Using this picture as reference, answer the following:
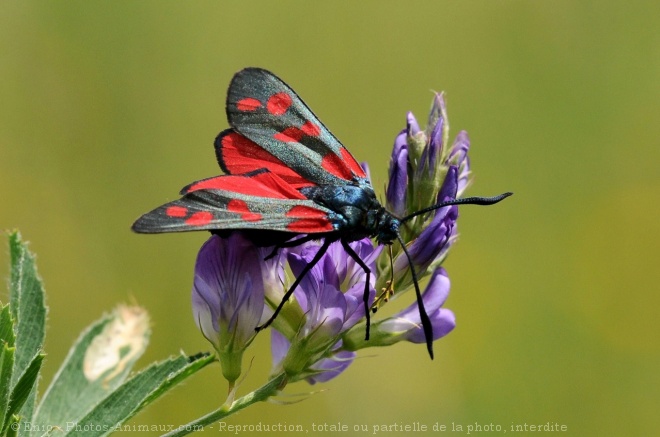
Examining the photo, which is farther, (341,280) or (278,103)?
(278,103)

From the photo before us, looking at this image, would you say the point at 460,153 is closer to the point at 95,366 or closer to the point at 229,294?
the point at 229,294

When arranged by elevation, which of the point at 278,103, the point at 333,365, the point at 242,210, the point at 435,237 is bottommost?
the point at 333,365

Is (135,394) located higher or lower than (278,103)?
lower

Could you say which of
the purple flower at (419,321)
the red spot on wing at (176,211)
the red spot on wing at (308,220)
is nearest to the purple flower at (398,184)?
the purple flower at (419,321)

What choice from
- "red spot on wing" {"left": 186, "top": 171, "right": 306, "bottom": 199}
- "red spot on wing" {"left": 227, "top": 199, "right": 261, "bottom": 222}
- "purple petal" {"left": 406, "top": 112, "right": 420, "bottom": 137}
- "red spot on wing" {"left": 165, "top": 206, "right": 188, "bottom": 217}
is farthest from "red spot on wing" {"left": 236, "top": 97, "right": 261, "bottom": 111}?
"red spot on wing" {"left": 165, "top": 206, "right": 188, "bottom": 217}

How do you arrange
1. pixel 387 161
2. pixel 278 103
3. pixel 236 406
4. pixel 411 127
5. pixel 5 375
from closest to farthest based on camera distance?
pixel 5 375
pixel 236 406
pixel 411 127
pixel 278 103
pixel 387 161

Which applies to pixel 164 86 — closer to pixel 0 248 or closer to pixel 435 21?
pixel 435 21

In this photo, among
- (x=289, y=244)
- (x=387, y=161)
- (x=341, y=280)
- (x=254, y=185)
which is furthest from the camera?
(x=387, y=161)

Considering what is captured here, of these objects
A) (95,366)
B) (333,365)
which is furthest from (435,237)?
(95,366)
